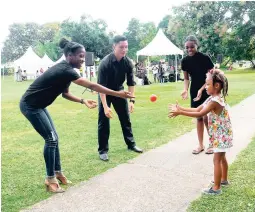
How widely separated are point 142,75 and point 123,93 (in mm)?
19208

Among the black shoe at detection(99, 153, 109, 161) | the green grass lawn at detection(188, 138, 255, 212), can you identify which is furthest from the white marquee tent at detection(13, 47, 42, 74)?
the green grass lawn at detection(188, 138, 255, 212)

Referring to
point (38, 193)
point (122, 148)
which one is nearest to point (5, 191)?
point (38, 193)

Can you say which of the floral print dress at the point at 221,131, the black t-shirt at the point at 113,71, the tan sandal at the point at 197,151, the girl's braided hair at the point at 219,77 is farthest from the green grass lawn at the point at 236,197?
the black t-shirt at the point at 113,71

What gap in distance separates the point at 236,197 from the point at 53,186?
215 cm

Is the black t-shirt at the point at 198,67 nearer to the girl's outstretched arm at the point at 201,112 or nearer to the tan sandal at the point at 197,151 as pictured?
the tan sandal at the point at 197,151

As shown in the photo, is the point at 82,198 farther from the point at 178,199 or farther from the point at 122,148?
the point at 122,148

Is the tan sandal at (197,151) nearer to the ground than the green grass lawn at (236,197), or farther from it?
nearer to the ground

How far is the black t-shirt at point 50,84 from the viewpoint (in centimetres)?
391

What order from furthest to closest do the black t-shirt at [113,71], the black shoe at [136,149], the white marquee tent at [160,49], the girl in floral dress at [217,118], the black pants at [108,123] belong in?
the white marquee tent at [160,49] < the black shoe at [136,149] < the black pants at [108,123] < the black t-shirt at [113,71] < the girl in floral dress at [217,118]

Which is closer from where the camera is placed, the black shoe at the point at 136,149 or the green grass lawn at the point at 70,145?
the green grass lawn at the point at 70,145

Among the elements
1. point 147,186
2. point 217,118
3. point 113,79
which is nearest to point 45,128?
point 147,186

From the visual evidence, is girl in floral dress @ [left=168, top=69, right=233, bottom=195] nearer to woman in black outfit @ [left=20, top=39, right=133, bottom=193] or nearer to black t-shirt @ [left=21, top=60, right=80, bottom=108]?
woman in black outfit @ [left=20, top=39, right=133, bottom=193]

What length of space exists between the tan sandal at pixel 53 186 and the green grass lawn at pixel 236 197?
1610mm

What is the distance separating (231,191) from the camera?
3.94 meters
